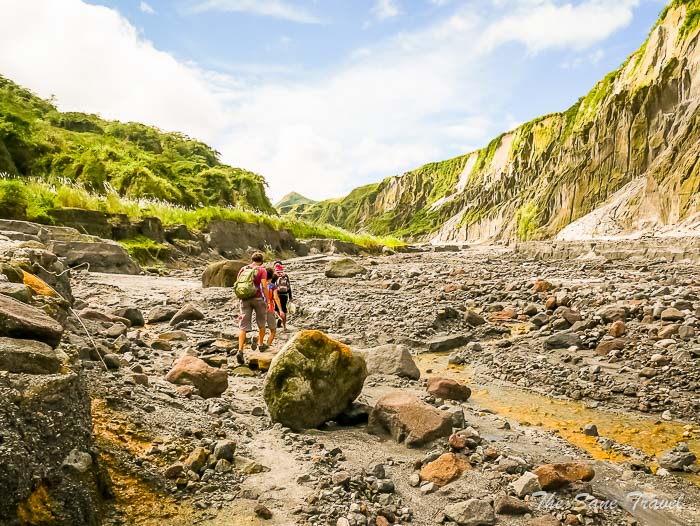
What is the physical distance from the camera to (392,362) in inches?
273

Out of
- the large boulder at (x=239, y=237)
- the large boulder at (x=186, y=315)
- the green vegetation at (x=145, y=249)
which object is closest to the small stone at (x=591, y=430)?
the large boulder at (x=186, y=315)

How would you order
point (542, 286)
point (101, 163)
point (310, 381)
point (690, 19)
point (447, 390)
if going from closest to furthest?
1. point (310, 381)
2. point (447, 390)
3. point (542, 286)
4. point (101, 163)
5. point (690, 19)

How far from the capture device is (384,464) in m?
4.06

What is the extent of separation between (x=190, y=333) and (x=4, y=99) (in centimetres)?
2683

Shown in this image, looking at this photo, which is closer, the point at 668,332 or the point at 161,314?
the point at 668,332

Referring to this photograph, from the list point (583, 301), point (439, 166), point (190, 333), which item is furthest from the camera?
point (439, 166)

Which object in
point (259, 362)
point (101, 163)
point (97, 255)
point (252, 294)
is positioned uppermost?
point (101, 163)

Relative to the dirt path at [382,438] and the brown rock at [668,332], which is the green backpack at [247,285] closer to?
the dirt path at [382,438]

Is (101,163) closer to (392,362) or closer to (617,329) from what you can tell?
(392,362)

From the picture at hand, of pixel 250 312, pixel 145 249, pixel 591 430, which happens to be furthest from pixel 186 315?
pixel 145 249

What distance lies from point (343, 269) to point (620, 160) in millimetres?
36359

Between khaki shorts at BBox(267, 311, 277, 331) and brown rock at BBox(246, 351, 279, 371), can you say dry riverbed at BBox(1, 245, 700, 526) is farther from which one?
khaki shorts at BBox(267, 311, 277, 331)

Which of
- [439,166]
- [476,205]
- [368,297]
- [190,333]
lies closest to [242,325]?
[190,333]

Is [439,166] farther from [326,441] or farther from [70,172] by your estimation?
[326,441]
